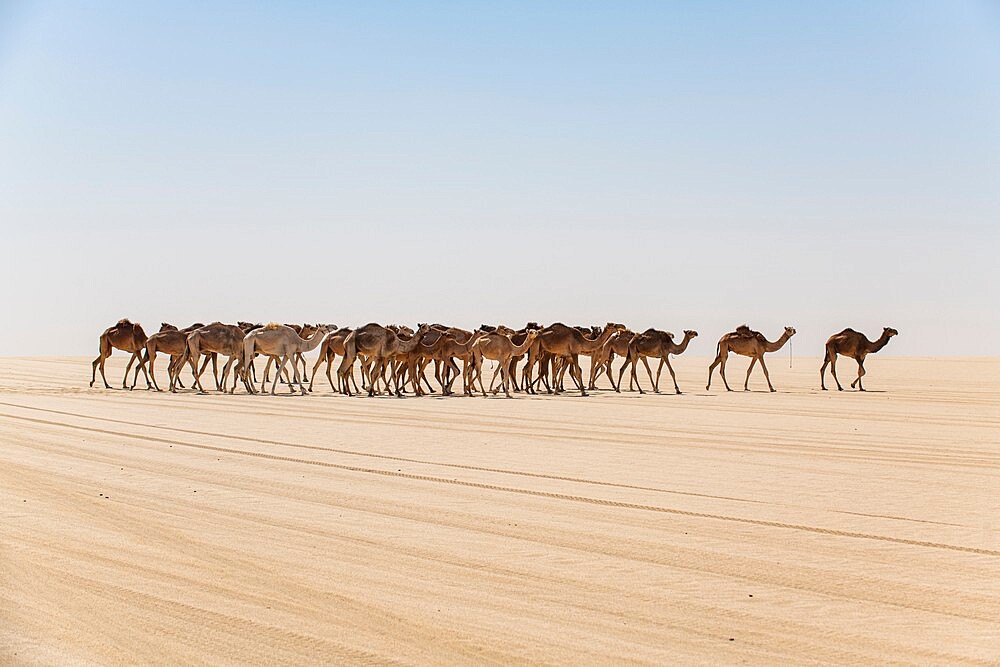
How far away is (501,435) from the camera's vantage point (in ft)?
53.8

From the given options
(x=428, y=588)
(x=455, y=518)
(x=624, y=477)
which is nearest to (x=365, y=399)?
(x=624, y=477)

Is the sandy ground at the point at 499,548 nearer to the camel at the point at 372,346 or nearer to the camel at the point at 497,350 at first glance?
the camel at the point at 497,350

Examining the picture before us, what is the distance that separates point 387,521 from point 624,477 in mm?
3434

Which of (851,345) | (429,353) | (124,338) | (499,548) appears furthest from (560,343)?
(499,548)

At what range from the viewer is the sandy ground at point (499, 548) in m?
5.69

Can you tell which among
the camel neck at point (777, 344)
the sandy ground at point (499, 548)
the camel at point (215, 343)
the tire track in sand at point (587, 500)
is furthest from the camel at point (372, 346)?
the tire track in sand at point (587, 500)

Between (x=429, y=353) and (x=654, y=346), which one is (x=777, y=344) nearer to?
(x=654, y=346)

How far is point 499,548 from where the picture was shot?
25.8 feet

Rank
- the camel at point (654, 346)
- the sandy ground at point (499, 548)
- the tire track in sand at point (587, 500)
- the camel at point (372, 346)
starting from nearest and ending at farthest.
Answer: the sandy ground at point (499, 548), the tire track in sand at point (587, 500), the camel at point (372, 346), the camel at point (654, 346)

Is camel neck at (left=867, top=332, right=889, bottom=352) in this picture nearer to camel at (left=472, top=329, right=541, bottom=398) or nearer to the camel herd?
the camel herd

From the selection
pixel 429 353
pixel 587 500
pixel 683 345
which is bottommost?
pixel 587 500

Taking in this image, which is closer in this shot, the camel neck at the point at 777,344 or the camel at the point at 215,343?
the camel at the point at 215,343

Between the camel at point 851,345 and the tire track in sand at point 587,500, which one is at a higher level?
the camel at point 851,345

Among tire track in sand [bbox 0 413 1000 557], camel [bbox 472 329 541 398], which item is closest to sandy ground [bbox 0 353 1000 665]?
tire track in sand [bbox 0 413 1000 557]
